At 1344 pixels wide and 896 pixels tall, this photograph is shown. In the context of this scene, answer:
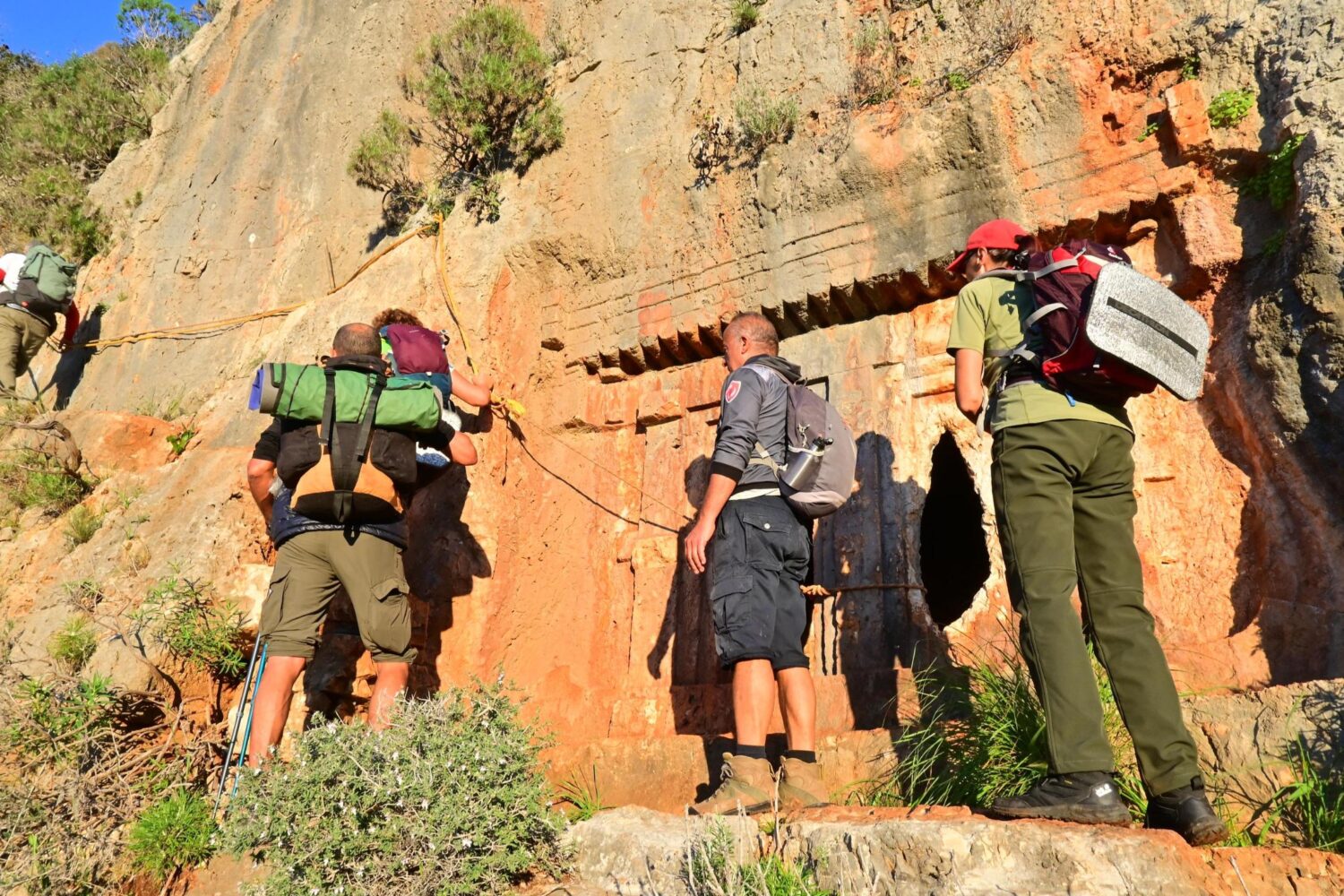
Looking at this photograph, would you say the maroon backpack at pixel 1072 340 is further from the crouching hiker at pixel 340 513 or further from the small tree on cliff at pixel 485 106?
the small tree on cliff at pixel 485 106

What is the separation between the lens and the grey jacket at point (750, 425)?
4.43 meters

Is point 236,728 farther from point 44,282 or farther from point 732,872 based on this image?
point 44,282

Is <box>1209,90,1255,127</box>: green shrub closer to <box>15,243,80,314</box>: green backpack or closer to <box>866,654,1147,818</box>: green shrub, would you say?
<box>866,654,1147,818</box>: green shrub

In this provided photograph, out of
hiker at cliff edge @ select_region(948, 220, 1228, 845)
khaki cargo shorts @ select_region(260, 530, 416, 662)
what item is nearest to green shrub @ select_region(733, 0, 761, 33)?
hiker at cliff edge @ select_region(948, 220, 1228, 845)

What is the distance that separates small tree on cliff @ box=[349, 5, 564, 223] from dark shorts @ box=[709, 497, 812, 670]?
3968 millimetres

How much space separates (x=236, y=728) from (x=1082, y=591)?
3.88 m

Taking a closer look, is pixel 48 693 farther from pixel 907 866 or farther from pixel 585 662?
pixel 907 866

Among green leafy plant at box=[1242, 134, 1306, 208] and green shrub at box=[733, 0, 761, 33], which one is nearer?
green leafy plant at box=[1242, 134, 1306, 208]

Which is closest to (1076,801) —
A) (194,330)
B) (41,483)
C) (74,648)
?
(74,648)

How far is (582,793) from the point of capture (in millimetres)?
4977

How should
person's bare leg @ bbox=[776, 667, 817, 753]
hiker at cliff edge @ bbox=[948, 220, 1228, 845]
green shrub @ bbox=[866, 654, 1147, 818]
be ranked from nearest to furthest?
1. hiker at cliff edge @ bbox=[948, 220, 1228, 845]
2. green shrub @ bbox=[866, 654, 1147, 818]
3. person's bare leg @ bbox=[776, 667, 817, 753]

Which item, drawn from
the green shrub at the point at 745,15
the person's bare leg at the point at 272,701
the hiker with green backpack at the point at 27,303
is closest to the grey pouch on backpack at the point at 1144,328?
the person's bare leg at the point at 272,701

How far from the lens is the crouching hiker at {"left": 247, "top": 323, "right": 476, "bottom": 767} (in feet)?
15.8

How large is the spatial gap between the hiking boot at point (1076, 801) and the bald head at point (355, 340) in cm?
350
